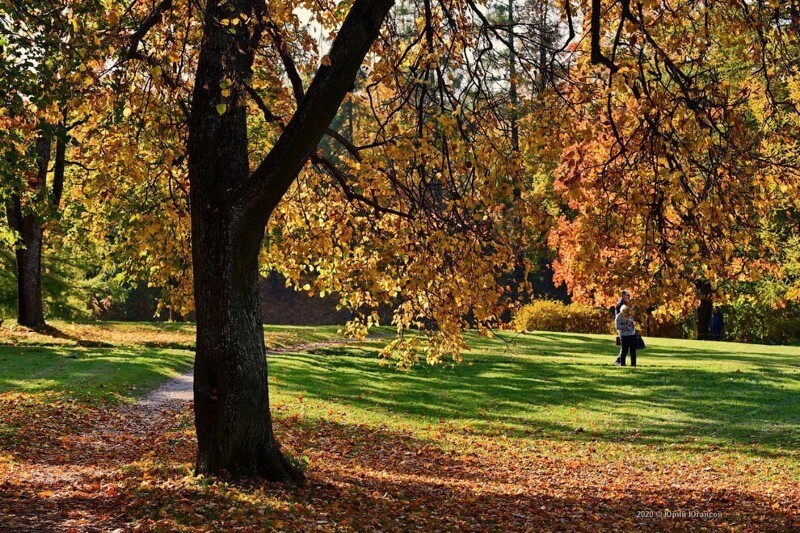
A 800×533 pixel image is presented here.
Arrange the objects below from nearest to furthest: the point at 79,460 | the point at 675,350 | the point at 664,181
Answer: the point at 664,181, the point at 79,460, the point at 675,350

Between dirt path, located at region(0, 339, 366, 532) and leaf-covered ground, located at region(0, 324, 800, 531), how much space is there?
4 centimetres

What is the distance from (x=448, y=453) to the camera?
11734mm

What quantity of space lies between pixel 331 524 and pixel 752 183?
5076mm

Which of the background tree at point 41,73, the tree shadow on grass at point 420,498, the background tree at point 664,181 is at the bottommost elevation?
the tree shadow on grass at point 420,498

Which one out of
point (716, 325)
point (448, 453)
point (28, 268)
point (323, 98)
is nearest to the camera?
point (323, 98)

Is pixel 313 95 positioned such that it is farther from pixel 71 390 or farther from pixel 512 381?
pixel 512 381

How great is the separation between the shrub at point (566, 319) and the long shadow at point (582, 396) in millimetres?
14571

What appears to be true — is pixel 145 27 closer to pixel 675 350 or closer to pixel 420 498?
pixel 420 498

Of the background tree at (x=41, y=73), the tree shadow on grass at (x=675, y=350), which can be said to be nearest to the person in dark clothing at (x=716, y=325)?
the tree shadow on grass at (x=675, y=350)

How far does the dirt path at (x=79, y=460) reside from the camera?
21.0ft

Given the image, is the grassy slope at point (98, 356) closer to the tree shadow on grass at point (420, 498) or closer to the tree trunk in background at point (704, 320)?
the tree shadow on grass at point (420, 498)

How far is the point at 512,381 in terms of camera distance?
1908cm

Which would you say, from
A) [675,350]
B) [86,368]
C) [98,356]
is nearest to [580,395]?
[675,350]

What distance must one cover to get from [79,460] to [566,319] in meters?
30.1
